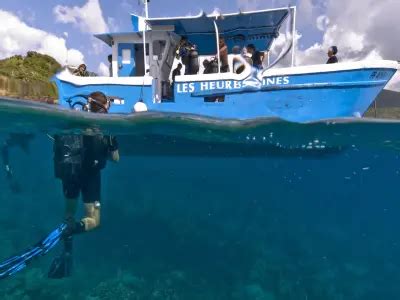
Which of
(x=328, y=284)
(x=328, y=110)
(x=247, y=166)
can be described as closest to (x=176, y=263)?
(x=247, y=166)

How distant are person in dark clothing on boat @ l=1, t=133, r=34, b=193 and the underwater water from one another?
26 cm

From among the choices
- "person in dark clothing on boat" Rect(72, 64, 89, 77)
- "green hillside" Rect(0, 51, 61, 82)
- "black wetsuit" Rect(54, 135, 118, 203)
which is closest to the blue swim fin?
"black wetsuit" Rect(54, 135, 118, 203)

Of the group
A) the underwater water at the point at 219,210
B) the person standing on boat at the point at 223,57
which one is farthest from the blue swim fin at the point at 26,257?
the person standing on boat at the point at 223,57

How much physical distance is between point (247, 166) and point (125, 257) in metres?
7.84

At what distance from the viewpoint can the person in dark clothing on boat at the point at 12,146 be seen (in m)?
16.1

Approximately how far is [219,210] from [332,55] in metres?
17.1

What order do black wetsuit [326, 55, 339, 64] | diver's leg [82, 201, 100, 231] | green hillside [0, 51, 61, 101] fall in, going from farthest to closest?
green hillside [0, 51, 61, 101]
black wetsuit [326, 55, 339, 64]
diver's leg [82, 201, 100, 231]

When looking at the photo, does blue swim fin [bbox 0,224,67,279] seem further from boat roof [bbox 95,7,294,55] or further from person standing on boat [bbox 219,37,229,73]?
boat roof [bbox 95,7,294,55]

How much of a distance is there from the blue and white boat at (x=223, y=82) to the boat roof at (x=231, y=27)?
36 millimetres

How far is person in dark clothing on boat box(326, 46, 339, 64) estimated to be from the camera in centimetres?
1240

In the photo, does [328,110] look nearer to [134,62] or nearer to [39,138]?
[134,62]

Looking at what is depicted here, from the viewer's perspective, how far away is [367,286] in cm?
1997

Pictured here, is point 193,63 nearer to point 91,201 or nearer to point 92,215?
point 91,201

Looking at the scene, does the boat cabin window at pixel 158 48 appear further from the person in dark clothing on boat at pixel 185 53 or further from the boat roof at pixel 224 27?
the person in dark clothing on boat at pixel 185 53
